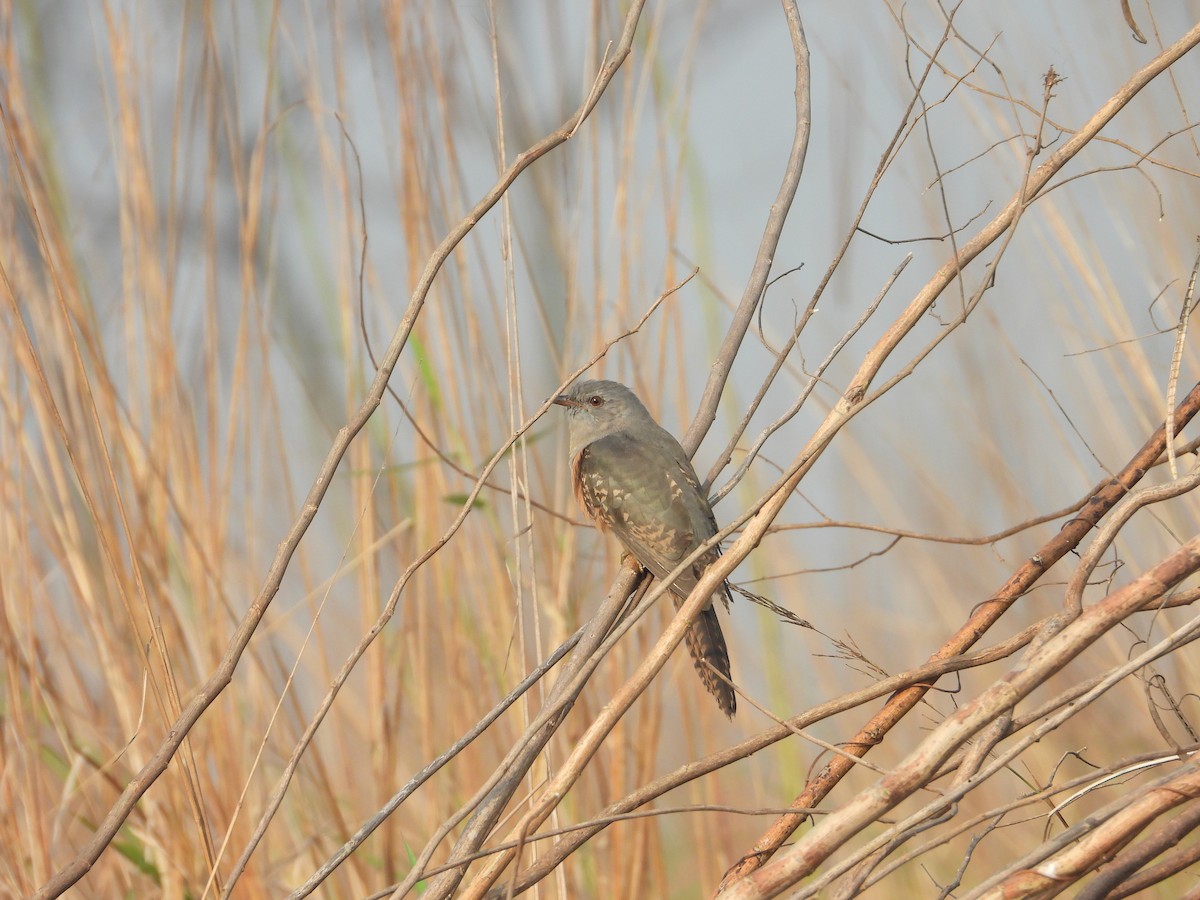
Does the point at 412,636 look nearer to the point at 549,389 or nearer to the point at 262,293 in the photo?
the point at 549,389

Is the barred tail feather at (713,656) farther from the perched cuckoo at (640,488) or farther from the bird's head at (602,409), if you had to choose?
the bird's head at (602,409)

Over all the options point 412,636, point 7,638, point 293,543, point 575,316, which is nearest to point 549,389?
point 575,316

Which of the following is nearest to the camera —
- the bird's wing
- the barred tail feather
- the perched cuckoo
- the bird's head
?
the barred tail feather

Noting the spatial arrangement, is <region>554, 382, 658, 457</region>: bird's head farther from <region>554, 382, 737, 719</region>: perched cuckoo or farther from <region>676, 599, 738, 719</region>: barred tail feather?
<region>676, 599, 738, 719</region>: barred tail feather

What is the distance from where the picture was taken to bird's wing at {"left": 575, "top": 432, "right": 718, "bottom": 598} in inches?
113

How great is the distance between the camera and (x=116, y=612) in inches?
90.0

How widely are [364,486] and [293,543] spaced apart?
3.74 feet

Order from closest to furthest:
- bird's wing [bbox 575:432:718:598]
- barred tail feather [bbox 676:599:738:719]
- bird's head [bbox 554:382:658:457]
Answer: barred tail feather [bbox 676:599:738:719] → bird's wing [bbox 575:432:718:598] → bird's head [bbox 554:382:658:457]

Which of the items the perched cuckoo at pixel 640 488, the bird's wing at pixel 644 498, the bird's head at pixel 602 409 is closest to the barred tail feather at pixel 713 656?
the perched cuckoo at pixel 640 488

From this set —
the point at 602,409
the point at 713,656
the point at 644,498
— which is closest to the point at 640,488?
the point at 644,498

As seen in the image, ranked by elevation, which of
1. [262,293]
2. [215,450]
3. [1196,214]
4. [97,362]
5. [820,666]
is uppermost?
[262,293]

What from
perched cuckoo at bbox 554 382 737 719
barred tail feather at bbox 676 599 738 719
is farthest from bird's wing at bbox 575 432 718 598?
barred tail feather at bbox 676 599 738 719

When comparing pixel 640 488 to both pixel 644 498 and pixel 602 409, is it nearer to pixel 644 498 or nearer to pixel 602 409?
pixel 644 498

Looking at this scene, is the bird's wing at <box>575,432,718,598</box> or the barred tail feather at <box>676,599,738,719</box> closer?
the barred tail feather at <box>676,599,738,719</box>
